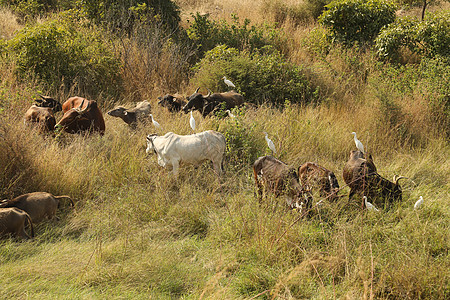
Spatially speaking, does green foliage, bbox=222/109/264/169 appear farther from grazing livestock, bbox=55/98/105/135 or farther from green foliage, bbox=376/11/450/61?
green foliage, bbox=376/11/450/61

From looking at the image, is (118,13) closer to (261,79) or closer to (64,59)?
(64,59)

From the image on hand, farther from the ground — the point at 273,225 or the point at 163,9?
the point at 163,9

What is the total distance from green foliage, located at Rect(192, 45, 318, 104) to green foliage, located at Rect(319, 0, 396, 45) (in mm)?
3027

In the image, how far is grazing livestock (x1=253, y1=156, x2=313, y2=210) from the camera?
4.72 m

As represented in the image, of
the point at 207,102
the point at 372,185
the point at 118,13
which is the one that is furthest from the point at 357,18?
the point at 372,185

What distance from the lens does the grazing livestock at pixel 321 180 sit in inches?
194

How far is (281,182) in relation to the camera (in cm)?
494

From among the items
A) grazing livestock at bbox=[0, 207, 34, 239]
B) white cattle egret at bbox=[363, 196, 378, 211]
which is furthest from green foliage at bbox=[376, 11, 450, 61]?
grazing livestock at bbox=[0, 207, 34, 239]

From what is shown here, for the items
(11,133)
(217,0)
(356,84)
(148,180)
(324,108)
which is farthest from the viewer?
(217,0)

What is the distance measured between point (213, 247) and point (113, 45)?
6310mm

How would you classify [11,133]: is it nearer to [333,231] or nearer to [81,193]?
[81,193]

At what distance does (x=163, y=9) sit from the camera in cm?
1221

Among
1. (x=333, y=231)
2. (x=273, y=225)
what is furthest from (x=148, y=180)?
(x=333, y=231)

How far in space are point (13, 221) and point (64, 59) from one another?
4910 millimetres
